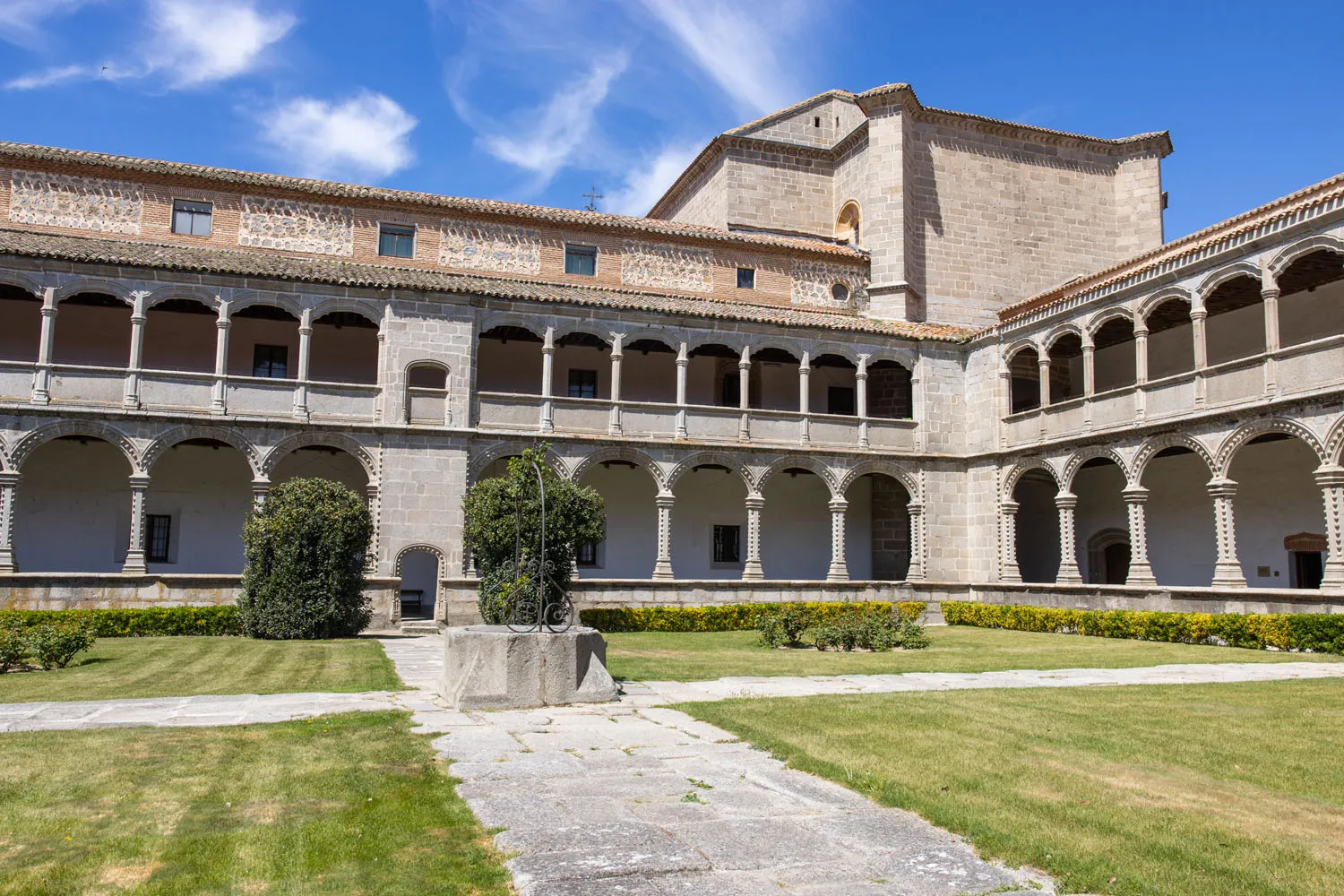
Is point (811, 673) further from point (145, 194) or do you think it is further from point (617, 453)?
point (145, 194)

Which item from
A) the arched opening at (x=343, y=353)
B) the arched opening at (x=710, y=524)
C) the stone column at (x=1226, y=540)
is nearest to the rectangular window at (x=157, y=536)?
the arched opening at (x=343, y=353)

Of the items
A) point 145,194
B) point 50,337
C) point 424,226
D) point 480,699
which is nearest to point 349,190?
point 424,226

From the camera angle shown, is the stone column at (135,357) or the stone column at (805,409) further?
the stone column at (805,409)

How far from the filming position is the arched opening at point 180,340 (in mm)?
24359

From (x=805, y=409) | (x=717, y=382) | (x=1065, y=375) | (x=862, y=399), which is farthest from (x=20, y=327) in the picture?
→ (x=1065, y=375)

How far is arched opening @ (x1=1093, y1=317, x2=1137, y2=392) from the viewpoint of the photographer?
25297 mm

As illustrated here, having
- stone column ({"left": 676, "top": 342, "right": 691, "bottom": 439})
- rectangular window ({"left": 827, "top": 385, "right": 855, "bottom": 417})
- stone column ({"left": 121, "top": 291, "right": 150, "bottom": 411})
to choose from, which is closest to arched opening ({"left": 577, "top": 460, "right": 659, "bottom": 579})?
stone column ({"left": 676, "top": 342, "right": 691, "bottom": 439})

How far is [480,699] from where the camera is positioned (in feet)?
32.2

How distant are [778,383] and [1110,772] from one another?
22.4 metres

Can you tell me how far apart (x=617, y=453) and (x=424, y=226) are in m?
7.91

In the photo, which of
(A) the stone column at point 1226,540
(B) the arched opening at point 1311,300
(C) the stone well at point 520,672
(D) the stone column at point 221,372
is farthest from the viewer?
(D) the stone column at point 221,372

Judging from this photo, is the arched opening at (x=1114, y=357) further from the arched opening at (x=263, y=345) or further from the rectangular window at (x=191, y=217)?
the rectangular window at (x=191, y=217)

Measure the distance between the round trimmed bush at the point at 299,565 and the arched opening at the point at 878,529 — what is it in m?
14.6

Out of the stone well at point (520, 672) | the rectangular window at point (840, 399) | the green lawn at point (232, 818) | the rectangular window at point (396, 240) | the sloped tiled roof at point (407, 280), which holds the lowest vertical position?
the green lawn at point (232, 818)
